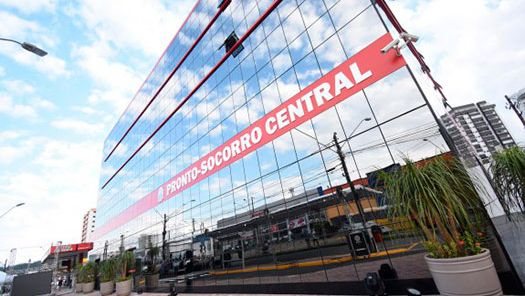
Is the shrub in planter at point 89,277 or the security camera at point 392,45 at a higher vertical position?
the security camera at point 392,45

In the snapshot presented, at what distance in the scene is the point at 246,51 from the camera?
36.0ft

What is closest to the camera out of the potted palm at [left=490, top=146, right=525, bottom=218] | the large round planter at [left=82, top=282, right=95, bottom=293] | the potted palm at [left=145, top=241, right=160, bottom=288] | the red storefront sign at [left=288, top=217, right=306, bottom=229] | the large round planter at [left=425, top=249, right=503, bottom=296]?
the large round planter at [left=425, top=249, right=503, bottom=296]

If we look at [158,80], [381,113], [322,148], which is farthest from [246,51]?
[158,80]

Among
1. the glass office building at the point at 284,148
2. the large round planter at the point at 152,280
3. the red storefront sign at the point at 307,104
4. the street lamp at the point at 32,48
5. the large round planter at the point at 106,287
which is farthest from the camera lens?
the large round planter at the point at 152,280

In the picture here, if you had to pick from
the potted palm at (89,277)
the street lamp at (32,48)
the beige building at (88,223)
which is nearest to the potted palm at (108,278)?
the potted palm at (89,277)

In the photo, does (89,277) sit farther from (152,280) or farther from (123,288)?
(123,288)

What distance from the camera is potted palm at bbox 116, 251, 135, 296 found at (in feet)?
36.4

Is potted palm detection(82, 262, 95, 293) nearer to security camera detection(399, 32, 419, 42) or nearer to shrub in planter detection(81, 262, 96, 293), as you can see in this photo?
shrub in planter detection(81, 262, 96, 293)

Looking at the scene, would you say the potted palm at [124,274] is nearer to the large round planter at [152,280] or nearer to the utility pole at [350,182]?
the large round planter at [152,280]

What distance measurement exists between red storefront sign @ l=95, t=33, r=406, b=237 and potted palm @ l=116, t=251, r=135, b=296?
174 inches

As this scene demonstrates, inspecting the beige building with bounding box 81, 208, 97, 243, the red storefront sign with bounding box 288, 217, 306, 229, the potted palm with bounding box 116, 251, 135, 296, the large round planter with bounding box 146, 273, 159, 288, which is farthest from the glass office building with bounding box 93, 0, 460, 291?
the beige building with bounding box 81, 208, 97, 243

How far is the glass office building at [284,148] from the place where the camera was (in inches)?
223

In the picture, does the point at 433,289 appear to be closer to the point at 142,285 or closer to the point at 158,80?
the point at 142,285

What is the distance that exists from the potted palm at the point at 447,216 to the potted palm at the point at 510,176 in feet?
1.10
